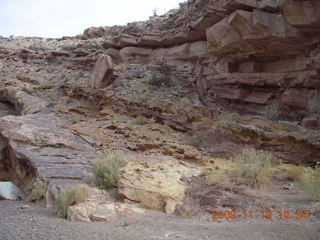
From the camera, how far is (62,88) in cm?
1558

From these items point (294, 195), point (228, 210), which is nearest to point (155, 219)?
point (228, 210)

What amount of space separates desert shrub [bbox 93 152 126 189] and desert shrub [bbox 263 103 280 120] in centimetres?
533

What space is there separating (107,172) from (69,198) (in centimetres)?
123

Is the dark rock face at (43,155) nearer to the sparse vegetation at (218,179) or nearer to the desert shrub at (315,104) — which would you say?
the sparse vegetation at (218,179)

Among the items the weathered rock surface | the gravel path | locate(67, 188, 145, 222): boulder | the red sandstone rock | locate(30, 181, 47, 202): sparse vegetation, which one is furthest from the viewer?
the weathered rock surface

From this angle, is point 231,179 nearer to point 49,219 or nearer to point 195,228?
point 195,228

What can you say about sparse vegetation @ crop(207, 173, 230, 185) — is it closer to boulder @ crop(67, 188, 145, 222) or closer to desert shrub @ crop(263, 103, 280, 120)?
boulder @ crop(67, 188, 145, 222)

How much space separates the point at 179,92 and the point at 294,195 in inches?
322

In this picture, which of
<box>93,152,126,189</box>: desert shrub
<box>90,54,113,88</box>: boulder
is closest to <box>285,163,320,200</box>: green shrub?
<box>93,152,126,189</box>: desert shrub

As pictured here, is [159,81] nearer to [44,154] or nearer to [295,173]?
[44,154]

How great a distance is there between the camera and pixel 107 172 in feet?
21.2

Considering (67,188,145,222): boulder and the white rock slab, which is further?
the white rock slab

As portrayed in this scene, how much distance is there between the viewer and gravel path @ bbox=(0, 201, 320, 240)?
404 centimetres

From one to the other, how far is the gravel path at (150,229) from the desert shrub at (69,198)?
19 cm
